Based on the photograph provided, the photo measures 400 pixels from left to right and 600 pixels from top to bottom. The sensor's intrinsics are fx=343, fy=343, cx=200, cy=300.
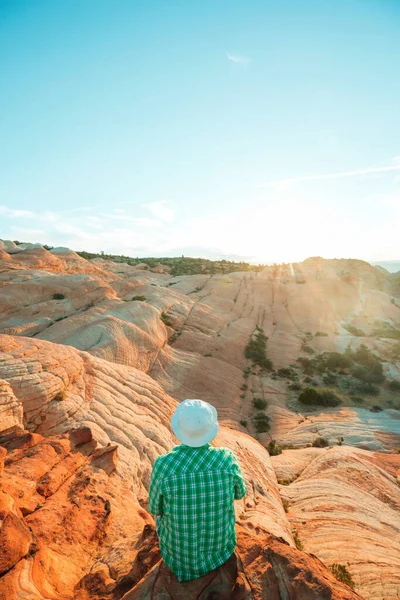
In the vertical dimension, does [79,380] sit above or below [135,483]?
above

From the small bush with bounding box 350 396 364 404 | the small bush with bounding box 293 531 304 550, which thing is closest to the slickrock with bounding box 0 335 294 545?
the small bush with bounding box 293 531 304 550

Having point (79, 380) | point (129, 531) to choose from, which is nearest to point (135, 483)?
point (129, 531)

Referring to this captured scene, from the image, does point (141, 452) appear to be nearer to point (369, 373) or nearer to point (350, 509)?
point (350, 509)

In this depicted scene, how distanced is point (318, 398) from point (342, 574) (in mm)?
24036

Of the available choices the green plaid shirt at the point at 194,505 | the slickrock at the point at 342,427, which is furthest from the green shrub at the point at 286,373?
the green plaid shirt at the point at 194,505

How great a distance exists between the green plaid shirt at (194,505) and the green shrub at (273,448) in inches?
702

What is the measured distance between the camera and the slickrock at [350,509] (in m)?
7.77

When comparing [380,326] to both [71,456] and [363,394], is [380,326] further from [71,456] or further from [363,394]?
[71,456]

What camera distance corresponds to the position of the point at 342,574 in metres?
7.20

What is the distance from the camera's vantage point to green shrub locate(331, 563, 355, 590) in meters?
7.02

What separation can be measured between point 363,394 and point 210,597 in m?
33.7

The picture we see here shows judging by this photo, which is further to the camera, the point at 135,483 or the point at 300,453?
the point at 300,453

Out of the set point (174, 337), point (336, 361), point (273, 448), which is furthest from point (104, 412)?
point (336, 361)

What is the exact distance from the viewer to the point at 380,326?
5256 centimetres
